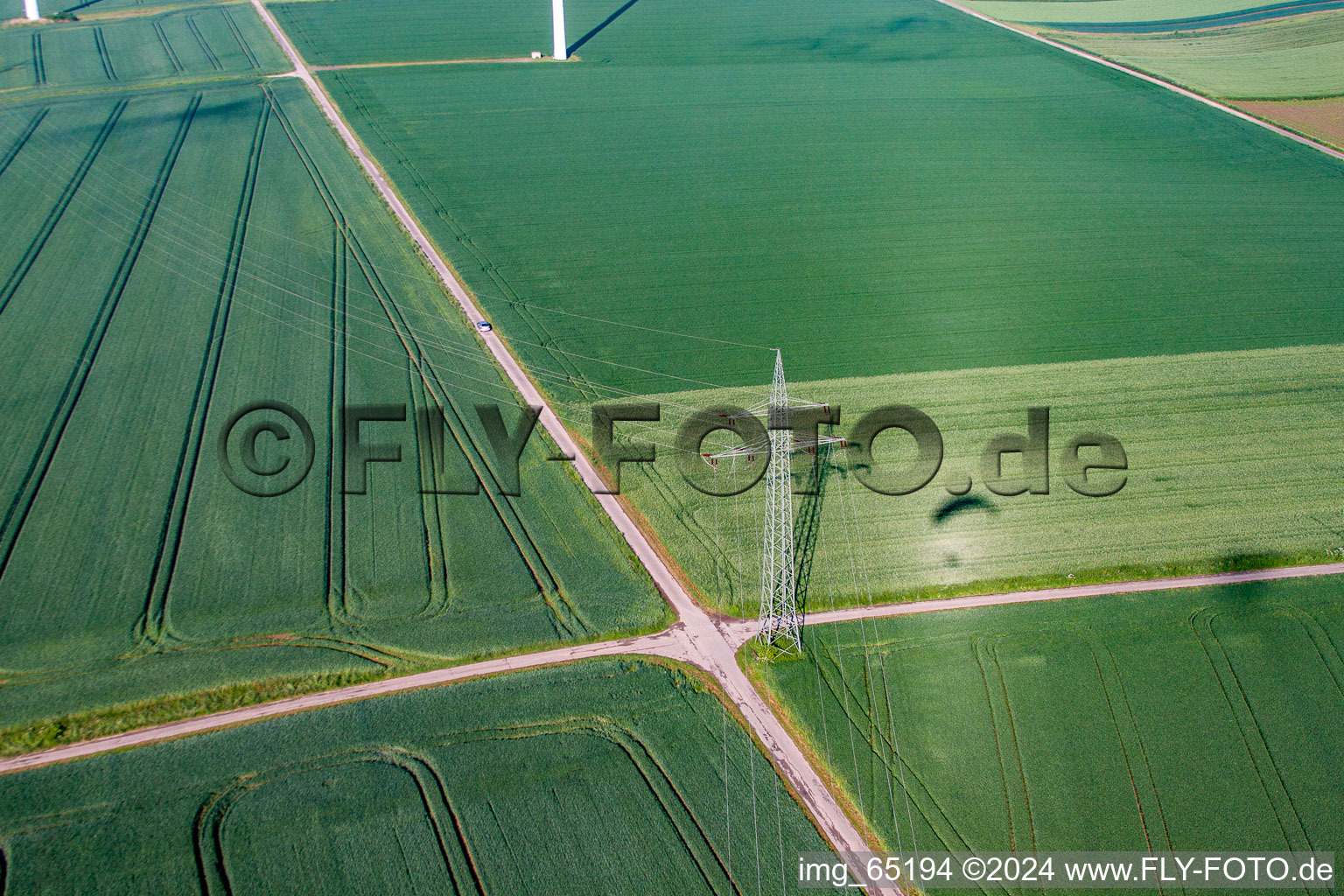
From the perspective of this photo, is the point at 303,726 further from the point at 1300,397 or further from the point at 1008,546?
the point at 1300,397

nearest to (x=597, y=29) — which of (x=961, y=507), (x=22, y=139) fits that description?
(x=22, y=139)

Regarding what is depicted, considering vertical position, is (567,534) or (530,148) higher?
(530,148)

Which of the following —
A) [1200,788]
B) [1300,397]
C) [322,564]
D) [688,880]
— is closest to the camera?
[688,880]

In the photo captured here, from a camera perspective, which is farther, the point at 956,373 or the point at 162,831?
the point at 956,373

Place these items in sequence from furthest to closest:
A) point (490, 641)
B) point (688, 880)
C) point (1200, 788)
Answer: point (490, 641) → point (1200, 788) → point (688, 880)

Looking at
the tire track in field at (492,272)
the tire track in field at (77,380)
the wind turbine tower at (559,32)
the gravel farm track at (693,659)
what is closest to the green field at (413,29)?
the wind turbine tower at (559,32)

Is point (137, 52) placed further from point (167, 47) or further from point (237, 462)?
point (237, 462)

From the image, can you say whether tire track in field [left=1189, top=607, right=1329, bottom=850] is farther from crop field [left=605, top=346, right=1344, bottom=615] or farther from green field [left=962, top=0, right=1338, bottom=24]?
green field [left=962, top=0, right=1338, bottom=24]

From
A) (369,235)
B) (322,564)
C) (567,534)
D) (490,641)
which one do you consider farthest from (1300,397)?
(369,235)
